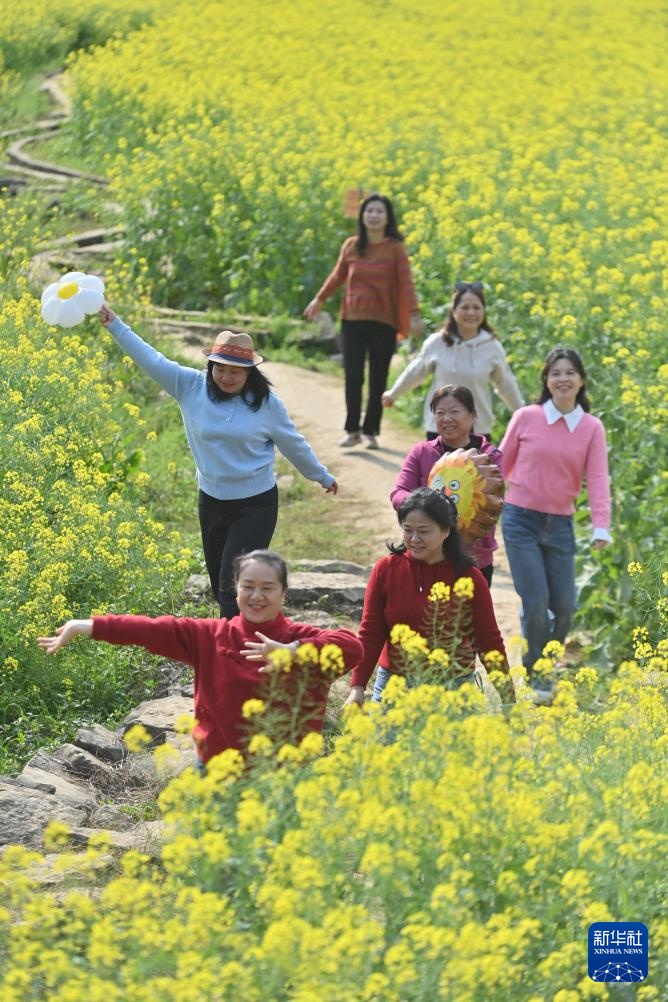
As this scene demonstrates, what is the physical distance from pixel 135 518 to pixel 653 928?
425cm

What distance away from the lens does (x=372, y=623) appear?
5.50 m

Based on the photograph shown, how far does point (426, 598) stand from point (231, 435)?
4.06 ft

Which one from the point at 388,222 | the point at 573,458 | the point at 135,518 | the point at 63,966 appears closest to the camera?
the point at 63,966

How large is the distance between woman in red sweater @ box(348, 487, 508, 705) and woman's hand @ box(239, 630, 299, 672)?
0.74 m

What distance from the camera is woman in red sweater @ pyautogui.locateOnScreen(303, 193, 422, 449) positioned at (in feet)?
34.9

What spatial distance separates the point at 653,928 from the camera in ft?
13.5

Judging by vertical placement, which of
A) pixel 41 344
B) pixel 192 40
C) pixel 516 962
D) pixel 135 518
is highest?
pixel 192 40

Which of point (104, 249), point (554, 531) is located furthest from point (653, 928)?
point (104, 249)

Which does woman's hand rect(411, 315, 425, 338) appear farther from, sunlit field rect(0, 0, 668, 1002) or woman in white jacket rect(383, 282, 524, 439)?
woman in white jacket rect(383, 282, 524, 439)

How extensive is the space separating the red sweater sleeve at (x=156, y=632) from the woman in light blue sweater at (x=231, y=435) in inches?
52.2

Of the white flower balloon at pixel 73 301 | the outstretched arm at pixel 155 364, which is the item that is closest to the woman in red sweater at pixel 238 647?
the outstretched arm at pixel 155 364

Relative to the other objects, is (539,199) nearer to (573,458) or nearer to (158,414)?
(158,414)

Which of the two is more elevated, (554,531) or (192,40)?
(192,40)

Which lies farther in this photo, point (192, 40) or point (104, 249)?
point (192, 40)
